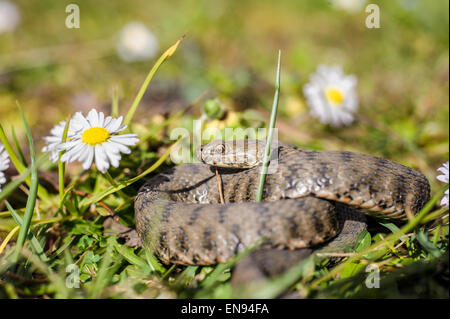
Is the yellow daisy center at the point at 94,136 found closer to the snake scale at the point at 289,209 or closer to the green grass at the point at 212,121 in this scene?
the green grass at the point at 212,121

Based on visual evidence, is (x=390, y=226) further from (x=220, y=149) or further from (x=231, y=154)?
(x=220, y=149)

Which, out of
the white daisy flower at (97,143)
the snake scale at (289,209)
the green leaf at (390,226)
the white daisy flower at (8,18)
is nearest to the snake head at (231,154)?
the snake scale at (289,209)

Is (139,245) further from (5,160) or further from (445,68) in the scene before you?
(445,68)

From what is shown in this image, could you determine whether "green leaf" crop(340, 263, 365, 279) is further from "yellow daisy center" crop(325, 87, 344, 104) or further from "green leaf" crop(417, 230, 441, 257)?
"yellow daisy center" crop(325, 87, 344, 104)

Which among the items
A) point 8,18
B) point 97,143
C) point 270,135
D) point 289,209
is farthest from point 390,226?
point 8,18

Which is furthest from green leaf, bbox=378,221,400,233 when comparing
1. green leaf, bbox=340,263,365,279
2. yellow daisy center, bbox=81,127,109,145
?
yellow daisy center, bbox=81,127,109,145

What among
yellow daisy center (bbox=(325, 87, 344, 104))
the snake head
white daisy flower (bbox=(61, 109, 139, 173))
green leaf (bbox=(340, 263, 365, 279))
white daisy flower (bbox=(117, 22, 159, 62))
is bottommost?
green leaf (bbox=(340, 263, 365, 279))
